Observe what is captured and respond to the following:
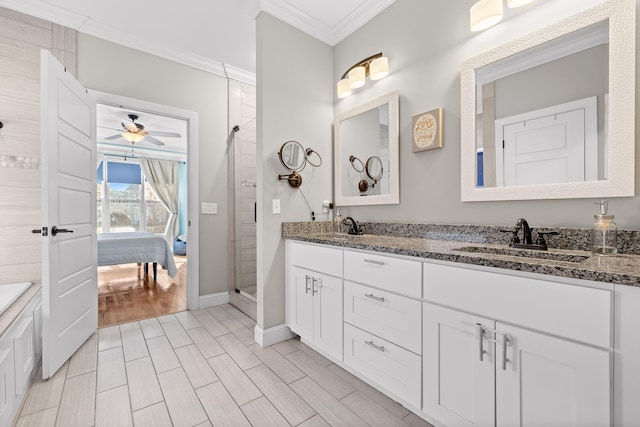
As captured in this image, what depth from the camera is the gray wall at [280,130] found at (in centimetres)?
218

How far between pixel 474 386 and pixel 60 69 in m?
3.04

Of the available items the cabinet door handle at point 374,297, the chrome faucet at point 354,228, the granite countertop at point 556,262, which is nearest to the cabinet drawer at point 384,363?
the cabinet door handle at point 374,297

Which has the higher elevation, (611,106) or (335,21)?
(335,21)

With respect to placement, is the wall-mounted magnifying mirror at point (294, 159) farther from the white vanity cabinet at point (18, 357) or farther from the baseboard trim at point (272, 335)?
the white vanity cabinet at point (18, 357)

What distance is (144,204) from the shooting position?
6855 mm

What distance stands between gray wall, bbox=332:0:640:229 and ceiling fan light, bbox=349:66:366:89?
0.33 ft

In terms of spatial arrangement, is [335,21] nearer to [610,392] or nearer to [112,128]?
[610,392]

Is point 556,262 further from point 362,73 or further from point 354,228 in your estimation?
point 362,73

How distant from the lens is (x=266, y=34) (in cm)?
219

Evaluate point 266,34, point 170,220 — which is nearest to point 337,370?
point 266,34

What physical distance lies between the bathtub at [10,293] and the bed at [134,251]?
1.64 m

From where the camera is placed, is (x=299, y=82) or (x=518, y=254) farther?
(x=299, y=82)

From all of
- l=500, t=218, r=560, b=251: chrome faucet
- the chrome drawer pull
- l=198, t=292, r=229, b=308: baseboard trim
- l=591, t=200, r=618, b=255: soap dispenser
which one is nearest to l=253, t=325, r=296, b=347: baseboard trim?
the chrome drawer pull

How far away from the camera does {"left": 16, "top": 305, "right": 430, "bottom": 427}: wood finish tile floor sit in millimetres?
1402
